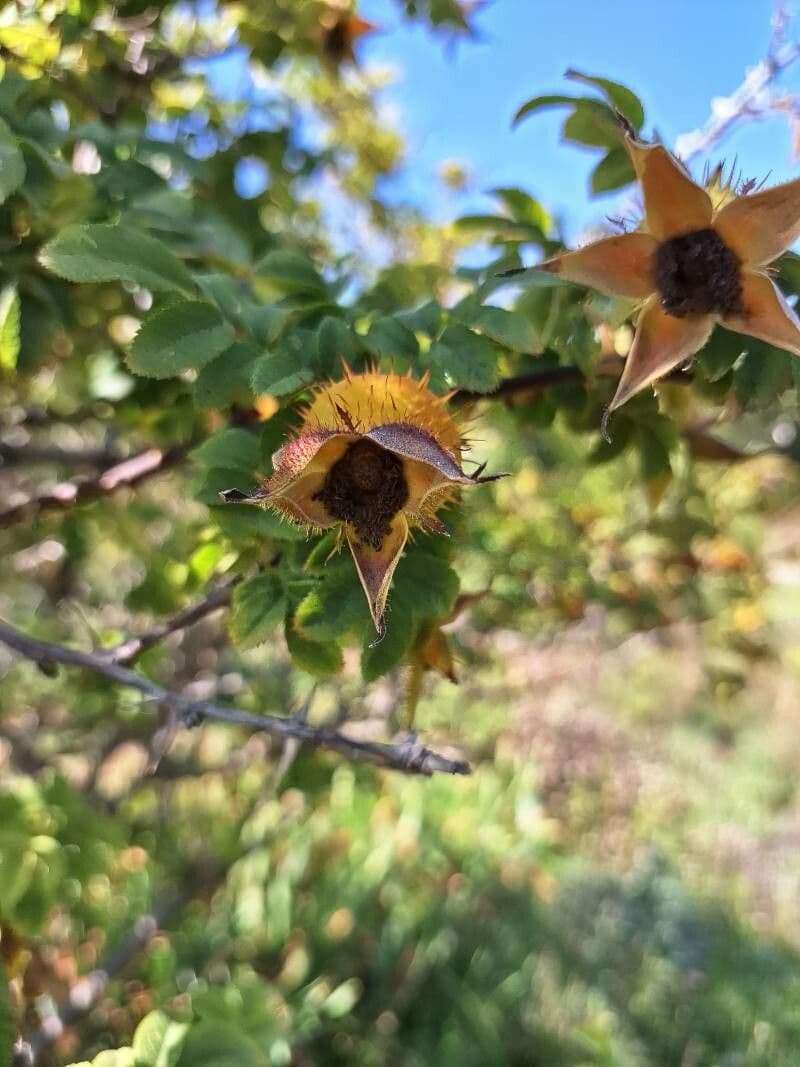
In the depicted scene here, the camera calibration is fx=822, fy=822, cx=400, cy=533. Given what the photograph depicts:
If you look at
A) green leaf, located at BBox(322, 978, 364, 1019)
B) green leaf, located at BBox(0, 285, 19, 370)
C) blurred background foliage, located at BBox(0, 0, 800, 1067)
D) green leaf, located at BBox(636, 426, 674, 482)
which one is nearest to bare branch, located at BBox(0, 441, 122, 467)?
blurred background foliage, located at BBox(0, 0, 800, 1067)

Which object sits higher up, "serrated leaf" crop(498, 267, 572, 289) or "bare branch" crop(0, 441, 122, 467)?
"serrated leaf" crop(498, 267, 572, 289)

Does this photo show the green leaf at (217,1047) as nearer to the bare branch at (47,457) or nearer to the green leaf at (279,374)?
the green leaf at (279,374)

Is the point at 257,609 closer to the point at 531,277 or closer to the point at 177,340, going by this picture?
the point at 177,340

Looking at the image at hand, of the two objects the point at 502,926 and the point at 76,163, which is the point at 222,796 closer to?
the point at 502,926

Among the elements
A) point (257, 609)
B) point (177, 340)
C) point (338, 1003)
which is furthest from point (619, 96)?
point (338, 1003)

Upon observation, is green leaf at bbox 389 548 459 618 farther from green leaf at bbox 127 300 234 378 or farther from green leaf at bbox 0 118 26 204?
green leaf at bbox 0 118 26 204

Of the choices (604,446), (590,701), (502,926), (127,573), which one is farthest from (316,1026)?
(590,701)
